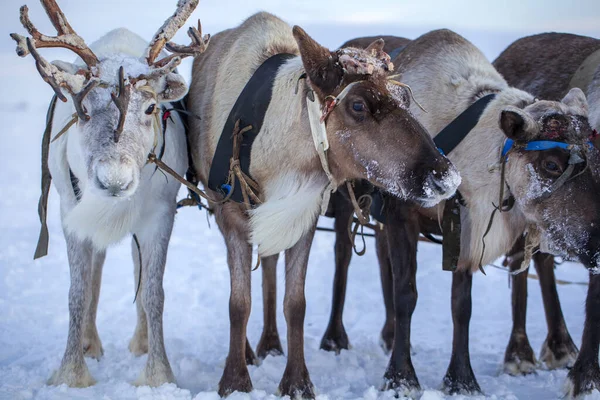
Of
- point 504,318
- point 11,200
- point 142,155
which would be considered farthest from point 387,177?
point 11,200

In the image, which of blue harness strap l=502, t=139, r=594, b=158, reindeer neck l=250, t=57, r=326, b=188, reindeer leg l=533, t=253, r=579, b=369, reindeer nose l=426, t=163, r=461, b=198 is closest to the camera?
reindeer nose l=426, t=163, r=461, b=198

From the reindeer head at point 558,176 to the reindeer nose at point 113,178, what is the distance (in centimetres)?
220

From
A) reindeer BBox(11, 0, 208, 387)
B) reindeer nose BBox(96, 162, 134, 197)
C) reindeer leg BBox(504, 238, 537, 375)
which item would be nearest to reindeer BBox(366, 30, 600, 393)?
reindeer leg BBox(504, 238, 537, 375)

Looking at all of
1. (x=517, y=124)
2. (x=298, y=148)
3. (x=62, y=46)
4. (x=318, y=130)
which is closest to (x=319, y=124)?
(x=318, y=130)

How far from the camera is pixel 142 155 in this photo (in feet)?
13.9

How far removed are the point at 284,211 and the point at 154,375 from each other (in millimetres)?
1392

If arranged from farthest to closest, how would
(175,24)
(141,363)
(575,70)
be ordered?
(575,70) < (141,363) < (175,24)

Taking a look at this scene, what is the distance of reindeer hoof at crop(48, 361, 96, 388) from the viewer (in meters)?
4.62

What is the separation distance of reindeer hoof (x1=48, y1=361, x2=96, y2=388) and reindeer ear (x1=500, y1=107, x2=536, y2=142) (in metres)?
3.05

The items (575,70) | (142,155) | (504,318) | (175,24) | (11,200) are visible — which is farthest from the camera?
(11,200)

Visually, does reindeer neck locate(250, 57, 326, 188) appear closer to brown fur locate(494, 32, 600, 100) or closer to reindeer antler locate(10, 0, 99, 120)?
reindeer antler locate(10, 0, 99, 120)

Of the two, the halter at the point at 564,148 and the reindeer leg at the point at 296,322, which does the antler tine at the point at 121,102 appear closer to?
the reindeer leg at the point at 296,322

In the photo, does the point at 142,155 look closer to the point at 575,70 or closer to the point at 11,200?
the point at 575,70

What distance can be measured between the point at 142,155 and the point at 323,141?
1064 millimetres
